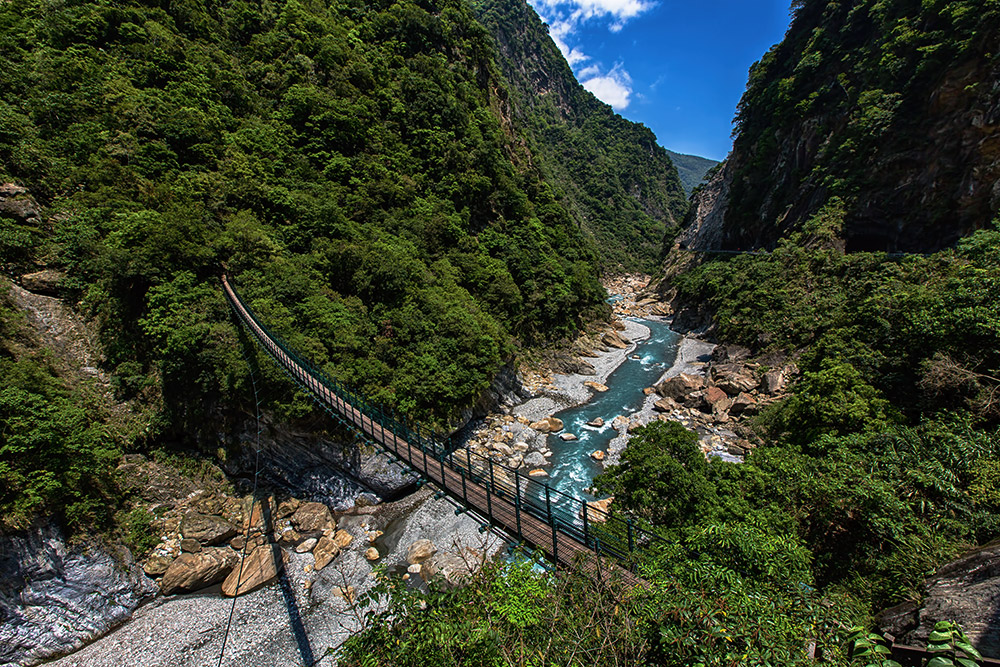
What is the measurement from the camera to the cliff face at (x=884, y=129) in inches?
741

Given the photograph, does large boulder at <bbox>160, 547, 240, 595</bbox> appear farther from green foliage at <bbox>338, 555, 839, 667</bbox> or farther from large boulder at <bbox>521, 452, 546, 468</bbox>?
large boulder at <bbox>521, 452, 546, 468</bbox>

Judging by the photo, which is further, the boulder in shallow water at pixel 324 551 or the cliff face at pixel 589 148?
the cliff face at pixel 589 148

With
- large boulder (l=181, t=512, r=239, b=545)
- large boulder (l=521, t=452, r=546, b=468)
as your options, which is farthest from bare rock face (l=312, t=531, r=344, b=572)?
large boulder (l=521, t=452, r=546, b=468)

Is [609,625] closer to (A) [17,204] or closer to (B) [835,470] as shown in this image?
(B) [835,470]

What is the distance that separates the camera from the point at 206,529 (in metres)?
11.2

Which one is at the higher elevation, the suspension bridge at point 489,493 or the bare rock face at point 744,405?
the suspension bridge at point 489,493

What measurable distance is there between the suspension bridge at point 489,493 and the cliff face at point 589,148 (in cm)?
6740

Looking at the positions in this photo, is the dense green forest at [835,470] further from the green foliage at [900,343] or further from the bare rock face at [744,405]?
the bare rock face at [744,405]

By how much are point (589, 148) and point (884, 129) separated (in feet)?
259

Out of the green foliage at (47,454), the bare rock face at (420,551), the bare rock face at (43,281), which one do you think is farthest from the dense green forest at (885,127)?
the bare rock face at (43,281)

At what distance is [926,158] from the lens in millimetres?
21547

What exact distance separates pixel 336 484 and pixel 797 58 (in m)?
57.9

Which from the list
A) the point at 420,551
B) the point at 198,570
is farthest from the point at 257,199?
the point at 420,551

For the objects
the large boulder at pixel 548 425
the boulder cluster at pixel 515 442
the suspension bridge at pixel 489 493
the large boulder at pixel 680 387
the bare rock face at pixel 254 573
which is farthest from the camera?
the large boulder at pixel 680 387
